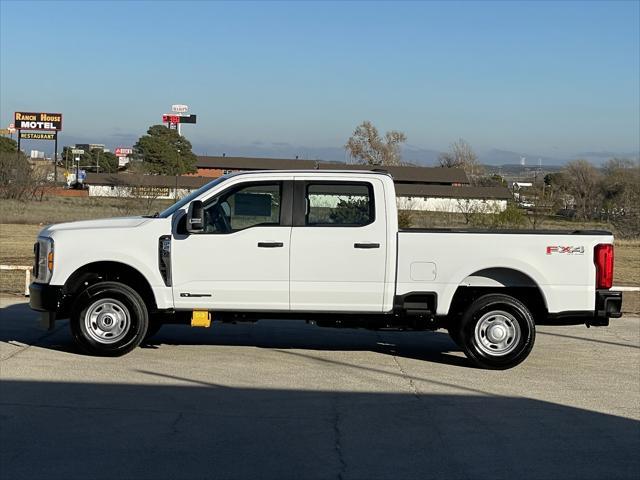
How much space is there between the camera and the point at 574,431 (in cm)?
722

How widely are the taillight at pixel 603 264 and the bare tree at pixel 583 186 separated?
55.3 metres

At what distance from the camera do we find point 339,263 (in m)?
9.49

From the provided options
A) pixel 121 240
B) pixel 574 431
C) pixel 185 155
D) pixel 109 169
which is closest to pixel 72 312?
pixel 121 240

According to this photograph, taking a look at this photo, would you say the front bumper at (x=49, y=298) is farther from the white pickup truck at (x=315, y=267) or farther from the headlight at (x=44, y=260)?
the headlight at (x=44, y=260)

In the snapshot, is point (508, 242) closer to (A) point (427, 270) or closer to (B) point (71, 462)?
(A) point (427, 270)

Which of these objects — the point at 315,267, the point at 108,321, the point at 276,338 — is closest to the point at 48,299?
the point at 108,321

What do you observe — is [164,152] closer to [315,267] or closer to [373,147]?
[373,147]

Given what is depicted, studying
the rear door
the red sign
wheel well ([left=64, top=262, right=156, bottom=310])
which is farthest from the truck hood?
the red sign

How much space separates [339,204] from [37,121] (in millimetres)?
115195

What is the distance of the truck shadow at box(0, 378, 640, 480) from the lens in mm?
6023

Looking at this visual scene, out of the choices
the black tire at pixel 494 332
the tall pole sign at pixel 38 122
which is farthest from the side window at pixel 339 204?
the tall pole sign at pixel 38 122

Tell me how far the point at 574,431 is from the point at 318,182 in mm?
3989

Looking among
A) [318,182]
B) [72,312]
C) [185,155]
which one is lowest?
[72,312]

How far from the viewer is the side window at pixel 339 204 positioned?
31.5 ft
